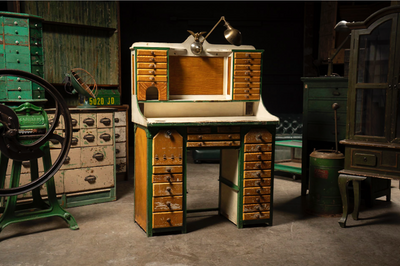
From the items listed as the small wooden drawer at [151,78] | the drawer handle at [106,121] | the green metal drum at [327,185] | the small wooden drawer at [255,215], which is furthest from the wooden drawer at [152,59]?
the green metal drum at [327,185]

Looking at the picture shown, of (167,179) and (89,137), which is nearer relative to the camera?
(167,179)

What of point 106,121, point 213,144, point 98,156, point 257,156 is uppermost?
point 106,121

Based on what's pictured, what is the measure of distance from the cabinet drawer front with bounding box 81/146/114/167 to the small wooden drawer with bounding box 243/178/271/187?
160cm

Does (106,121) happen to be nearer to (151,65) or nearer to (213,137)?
(151,65)

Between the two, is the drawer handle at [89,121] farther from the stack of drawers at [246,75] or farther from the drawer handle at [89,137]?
the stack of drawers at [246,75]

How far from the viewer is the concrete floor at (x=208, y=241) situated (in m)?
2.77

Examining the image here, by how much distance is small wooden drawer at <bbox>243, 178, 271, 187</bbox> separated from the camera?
132 inches

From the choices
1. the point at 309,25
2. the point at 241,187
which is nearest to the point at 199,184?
the point at 241,187

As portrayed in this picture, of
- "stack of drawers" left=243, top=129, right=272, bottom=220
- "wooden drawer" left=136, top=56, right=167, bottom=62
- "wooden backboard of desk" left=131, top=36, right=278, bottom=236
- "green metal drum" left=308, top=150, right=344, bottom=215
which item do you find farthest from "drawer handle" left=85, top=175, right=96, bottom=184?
"green metal drum" left=308, top=150, right=344, bottom=215

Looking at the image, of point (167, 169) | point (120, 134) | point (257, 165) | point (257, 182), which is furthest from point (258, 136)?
point (120, 134)

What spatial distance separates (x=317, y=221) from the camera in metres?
3.62

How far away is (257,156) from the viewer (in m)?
3.35

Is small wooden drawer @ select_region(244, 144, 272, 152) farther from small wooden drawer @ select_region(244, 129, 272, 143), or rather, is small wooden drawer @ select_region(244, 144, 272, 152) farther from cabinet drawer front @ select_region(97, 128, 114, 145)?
cabinet drawer front @ select_region(97, 128, 114, 145)

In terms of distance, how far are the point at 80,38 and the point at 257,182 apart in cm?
330
